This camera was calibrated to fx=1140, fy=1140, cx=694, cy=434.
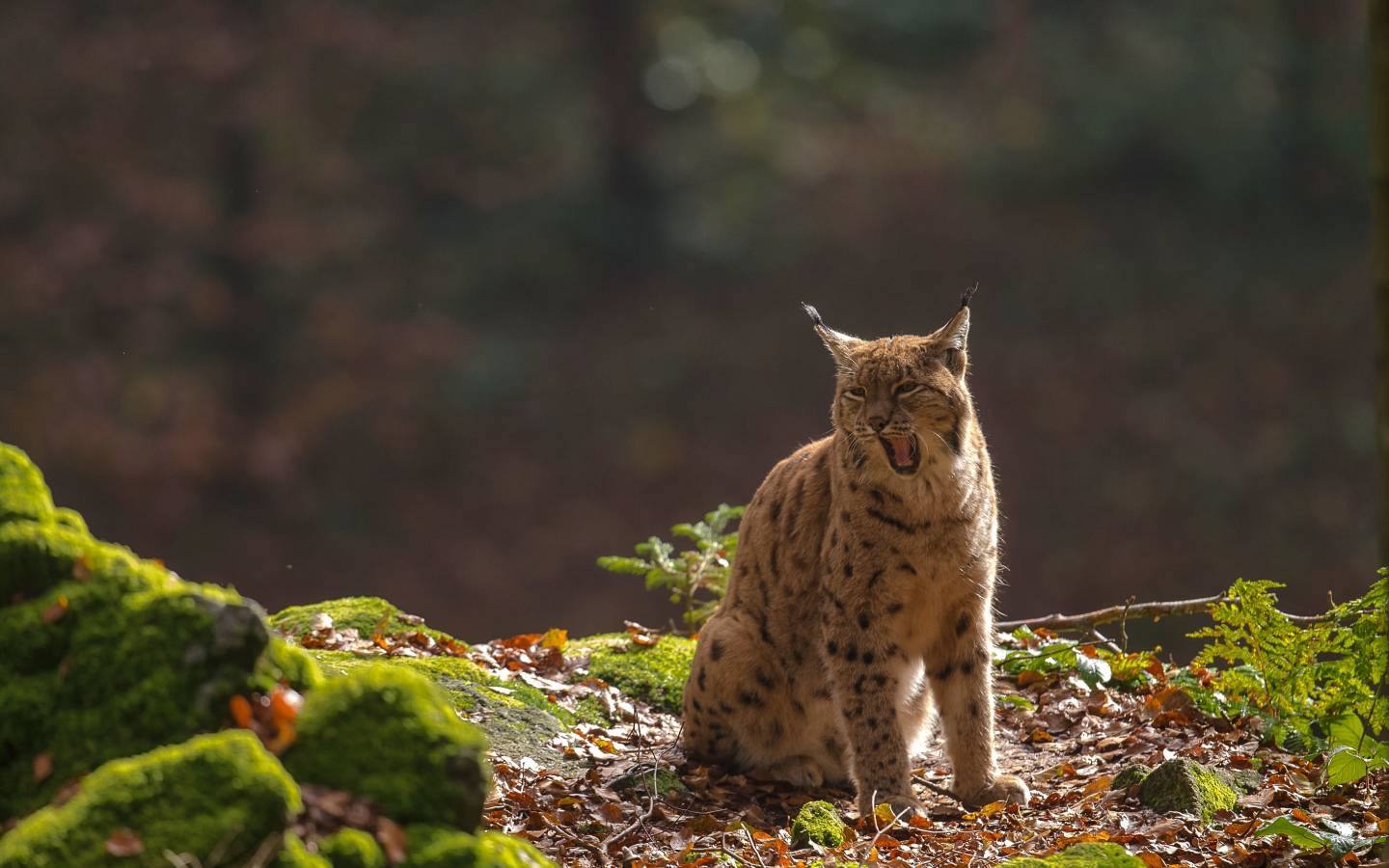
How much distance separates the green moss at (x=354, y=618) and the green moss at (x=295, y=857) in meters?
4.27

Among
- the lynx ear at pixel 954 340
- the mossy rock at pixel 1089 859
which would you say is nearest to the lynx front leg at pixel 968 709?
the lynx ear at pixel 954 340

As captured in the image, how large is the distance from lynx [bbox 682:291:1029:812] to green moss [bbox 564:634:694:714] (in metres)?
0.80

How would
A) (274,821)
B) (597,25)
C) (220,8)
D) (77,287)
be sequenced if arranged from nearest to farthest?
1. (274,821)
2. (77,287)
3. (220,8)
4. (597,25)

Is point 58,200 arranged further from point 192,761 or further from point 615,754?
point 192,761

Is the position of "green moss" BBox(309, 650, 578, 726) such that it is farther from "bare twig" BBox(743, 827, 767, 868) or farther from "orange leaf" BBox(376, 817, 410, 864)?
"orange leaf" BBox(376, 817, 410, 864)

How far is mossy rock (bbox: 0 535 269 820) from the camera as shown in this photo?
2312 millimetres

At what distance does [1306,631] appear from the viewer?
15.3 ft

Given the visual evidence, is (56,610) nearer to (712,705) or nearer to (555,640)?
(712,705)

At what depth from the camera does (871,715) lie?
4855mm

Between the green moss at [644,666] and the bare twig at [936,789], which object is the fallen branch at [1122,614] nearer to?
the bare twig at [936,789]

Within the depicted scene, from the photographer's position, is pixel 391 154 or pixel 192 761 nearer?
pixel 192 761

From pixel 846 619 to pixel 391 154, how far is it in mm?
16548

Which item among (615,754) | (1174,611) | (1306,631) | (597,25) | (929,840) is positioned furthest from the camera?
(597,25)

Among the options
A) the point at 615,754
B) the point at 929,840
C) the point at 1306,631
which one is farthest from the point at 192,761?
the point at 1306,631
